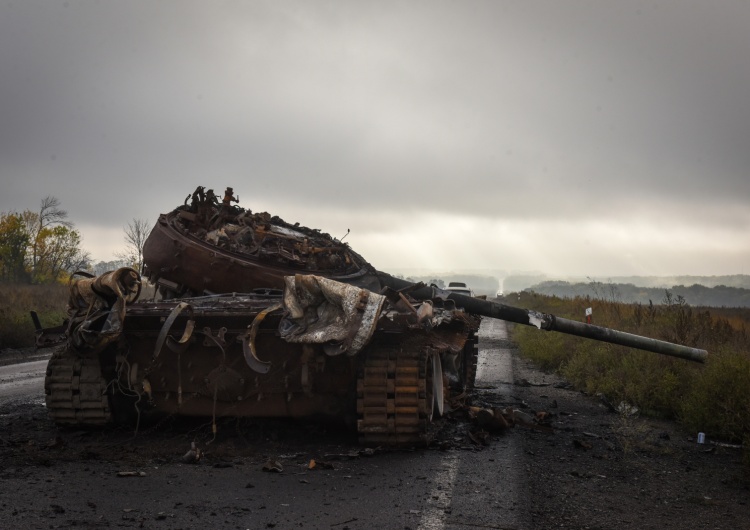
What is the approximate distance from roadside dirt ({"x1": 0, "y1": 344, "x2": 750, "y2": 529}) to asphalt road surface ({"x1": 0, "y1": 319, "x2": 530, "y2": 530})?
0.07ft

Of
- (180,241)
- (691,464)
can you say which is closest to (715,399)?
(691,464)

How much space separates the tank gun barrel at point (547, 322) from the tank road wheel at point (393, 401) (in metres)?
2.35

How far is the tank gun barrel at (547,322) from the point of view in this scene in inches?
353

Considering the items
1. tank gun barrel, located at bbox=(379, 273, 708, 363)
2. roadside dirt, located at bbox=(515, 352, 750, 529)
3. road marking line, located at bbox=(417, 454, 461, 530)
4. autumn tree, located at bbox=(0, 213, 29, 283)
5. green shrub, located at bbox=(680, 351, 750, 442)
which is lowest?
roadside dirt, located at bbox=(515, 352, 750, 529)

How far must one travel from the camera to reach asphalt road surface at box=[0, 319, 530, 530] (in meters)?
4.34

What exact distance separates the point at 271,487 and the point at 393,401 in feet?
4.98

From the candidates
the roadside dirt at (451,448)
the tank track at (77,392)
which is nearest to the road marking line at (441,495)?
the roadside dirt at (451,448)

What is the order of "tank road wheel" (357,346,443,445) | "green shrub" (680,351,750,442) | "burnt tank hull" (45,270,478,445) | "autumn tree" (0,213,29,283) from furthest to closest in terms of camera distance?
"autumn tree" (0,213,29,283) → "green shrub" (680,351,750,442) → "tank road wheel" (357,346,443,445) → "burnt tank hull" (45,270,478,445)

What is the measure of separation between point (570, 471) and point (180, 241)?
15.1 feet

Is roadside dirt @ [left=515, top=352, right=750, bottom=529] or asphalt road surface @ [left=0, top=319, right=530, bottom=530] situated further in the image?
roadside dirt @ [left=515, top=352, right=750, bottom=529]

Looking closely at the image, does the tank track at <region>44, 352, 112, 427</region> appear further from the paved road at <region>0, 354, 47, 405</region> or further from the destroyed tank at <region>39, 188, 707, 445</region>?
the paved road at <region>0, 354, 47, 405</region>

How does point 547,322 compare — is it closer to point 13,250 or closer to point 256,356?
point 256,356

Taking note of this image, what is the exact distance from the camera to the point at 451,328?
7.68 m

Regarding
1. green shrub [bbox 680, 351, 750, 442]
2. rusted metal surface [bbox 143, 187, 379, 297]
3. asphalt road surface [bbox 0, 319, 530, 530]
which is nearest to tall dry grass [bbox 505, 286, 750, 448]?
green shrub [bbox 680, 351, 750, 442]
